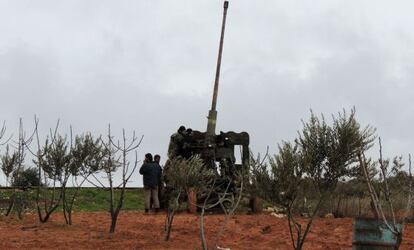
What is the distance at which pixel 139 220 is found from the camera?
19.8 metres

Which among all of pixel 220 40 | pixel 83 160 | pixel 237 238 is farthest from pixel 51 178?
pixel 220 40

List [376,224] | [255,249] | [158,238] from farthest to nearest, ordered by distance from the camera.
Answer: [158,238], [255,249], [376,224]

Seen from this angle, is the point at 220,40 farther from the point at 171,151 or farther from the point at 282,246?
the point at 282,246

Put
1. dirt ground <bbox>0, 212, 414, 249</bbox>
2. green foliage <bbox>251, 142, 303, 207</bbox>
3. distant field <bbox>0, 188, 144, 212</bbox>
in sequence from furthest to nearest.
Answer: distant field <bbox>0, 188, 144, 212</bbox>
dirt ground <bbox>0, 212, 414, 249</bbox>
green foliage <bbox>251, 142, 303, 207</bbox>

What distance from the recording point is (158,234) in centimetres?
1641

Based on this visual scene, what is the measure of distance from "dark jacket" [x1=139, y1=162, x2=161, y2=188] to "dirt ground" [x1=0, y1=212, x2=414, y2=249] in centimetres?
99

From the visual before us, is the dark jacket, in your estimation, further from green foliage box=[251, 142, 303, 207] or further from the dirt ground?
green foliage box=[251, 142, 303, 207]

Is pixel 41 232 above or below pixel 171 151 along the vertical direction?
below

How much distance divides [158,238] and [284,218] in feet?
21.4

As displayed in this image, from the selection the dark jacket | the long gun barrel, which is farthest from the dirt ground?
the long gun barrel

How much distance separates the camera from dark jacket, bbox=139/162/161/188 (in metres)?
20.7

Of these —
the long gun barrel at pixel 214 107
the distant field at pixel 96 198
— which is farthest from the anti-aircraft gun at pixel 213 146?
the distant field at pixel 96 198

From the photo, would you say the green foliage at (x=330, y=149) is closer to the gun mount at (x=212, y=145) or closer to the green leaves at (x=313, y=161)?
the green leaves at (x=313, y=161)

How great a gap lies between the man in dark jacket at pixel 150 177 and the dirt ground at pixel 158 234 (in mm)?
630
